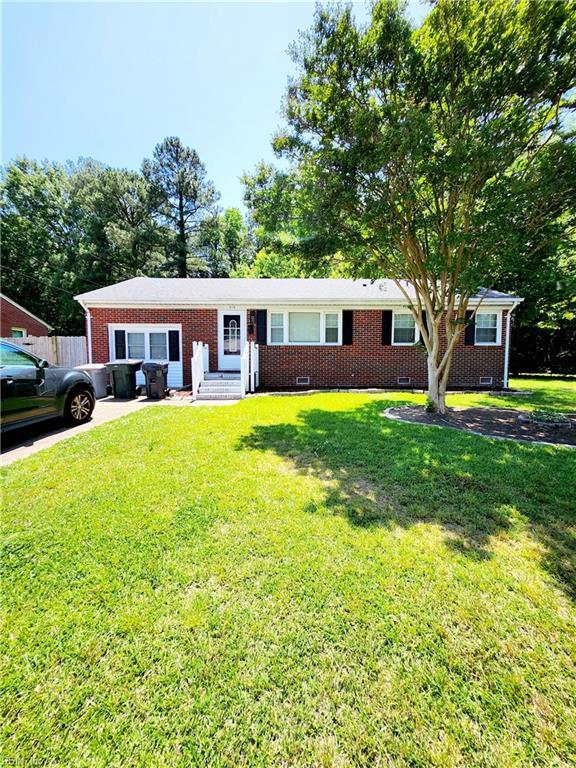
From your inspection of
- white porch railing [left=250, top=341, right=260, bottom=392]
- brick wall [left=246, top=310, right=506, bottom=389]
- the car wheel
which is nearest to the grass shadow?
the car wheel

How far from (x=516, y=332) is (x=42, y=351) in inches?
828

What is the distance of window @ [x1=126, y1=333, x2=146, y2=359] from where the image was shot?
1229 centimetres

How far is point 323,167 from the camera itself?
250 inches

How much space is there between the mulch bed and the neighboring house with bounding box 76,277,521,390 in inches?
159

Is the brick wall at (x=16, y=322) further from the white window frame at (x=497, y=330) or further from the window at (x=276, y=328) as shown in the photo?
the white window frame at (x=497, y=330)

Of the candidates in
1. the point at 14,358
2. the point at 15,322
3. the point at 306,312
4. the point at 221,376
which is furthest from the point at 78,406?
the point at 15,322

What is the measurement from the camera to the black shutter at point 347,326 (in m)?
11.8

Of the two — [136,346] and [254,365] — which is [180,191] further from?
[254,365]

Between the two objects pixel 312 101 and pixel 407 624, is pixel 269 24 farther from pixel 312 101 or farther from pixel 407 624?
pixel 407 624

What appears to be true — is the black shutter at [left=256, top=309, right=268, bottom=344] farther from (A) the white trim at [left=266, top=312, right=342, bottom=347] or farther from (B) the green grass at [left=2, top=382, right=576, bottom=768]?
(B) the green grass at [left=2, top=382, right=576, bottom=768]

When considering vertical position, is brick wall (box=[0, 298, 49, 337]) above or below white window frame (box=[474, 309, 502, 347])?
above

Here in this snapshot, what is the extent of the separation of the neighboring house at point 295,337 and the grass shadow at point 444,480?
574 cm

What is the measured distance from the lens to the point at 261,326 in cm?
1186

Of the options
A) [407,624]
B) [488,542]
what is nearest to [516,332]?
[488,542]
